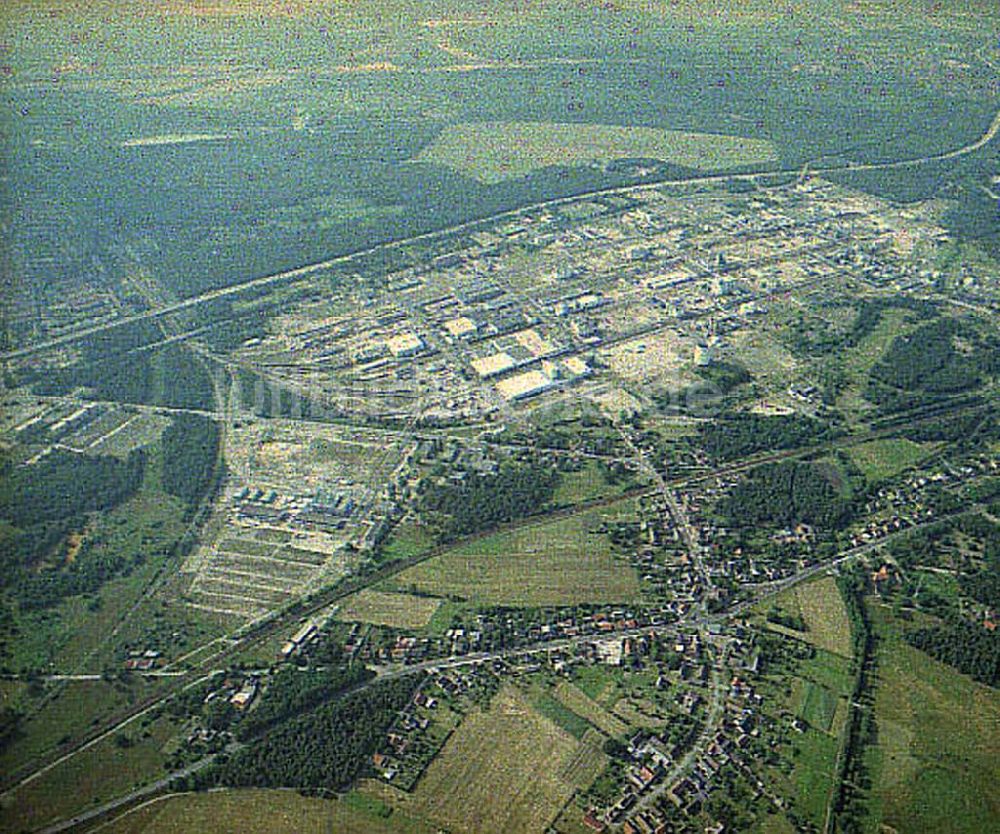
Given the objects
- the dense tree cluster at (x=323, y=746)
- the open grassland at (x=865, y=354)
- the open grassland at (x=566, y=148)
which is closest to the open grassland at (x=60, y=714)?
the dense tree cluster at (x=323, y=746)

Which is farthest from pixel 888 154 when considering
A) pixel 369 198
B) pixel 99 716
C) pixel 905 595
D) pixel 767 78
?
pixel 99 716

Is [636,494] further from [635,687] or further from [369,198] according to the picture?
[369,198]

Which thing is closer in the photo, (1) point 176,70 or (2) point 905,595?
Result: (2) point 905,595

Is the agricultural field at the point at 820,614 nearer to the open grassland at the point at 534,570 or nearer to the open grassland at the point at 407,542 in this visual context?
the open grassland at the point at 534,570

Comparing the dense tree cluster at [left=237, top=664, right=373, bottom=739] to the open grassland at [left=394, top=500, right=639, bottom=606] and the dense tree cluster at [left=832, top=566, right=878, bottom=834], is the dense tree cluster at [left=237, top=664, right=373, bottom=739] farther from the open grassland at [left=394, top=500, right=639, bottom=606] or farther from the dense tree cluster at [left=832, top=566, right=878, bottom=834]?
the dense tree cluster at [left=832, top=566, right=878, bottom=834]

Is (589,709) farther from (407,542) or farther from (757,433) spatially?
(757,433)
